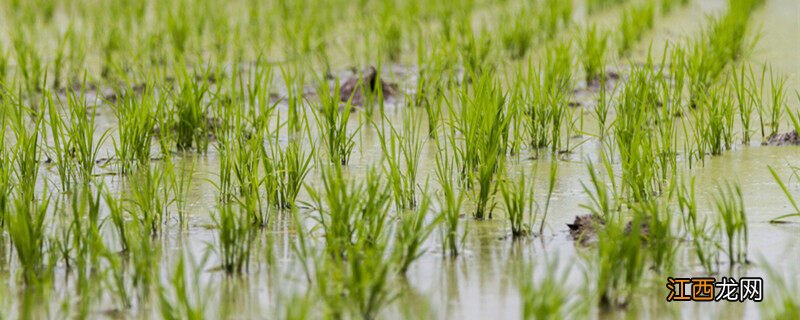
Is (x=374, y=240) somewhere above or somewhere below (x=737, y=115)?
below

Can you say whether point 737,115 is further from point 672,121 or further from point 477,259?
point 477,259

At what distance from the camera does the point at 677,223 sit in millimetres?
2705

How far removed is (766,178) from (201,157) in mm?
1592

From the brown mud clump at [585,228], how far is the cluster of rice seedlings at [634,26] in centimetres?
282

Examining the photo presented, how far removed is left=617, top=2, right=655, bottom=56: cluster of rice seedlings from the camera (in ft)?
17.7

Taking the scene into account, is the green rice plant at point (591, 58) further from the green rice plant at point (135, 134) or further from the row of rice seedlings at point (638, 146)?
the green rice plant at point (135, 134)

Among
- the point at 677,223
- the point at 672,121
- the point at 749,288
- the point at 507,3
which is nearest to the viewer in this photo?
the point at 749,288

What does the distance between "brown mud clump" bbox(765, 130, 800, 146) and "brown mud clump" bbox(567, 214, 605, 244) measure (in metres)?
1.18

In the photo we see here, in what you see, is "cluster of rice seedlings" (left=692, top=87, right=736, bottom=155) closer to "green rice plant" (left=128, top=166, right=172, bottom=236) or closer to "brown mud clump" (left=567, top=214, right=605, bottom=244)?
"brown mud clump" (left=567, top=214, right=605, bottom=244)

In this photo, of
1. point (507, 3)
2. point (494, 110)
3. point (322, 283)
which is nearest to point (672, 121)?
point (494, 110)

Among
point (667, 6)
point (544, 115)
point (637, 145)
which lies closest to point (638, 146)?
point (637, 145)

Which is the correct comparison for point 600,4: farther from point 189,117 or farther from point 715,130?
point 189,117

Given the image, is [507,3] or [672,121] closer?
[672,121]

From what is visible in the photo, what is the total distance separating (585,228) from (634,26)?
128 inches
